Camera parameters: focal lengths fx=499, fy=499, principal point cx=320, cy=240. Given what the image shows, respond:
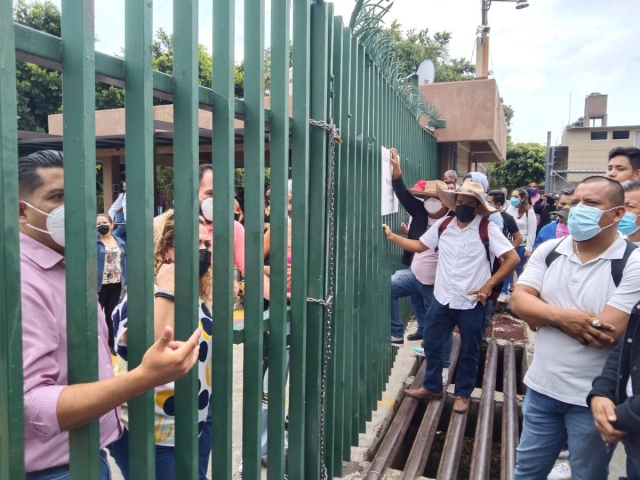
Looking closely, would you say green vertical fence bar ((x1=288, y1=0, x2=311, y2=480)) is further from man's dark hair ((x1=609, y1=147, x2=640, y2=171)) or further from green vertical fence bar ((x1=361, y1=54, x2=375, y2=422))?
man's dark hair ((x1=609, y1=147, x2=640, y2=171))

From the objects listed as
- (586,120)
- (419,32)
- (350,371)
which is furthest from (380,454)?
(586,120)

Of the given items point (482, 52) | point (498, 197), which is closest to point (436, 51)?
point (482, 52)

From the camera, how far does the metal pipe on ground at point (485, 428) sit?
128 inches

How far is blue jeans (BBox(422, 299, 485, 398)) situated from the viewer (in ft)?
12.8

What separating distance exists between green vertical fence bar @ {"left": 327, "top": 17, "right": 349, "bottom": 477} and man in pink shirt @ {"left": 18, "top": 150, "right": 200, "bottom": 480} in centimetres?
151

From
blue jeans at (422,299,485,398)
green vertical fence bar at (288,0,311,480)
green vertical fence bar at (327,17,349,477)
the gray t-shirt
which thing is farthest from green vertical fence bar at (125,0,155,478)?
blue jeans at (422,299,485,398)

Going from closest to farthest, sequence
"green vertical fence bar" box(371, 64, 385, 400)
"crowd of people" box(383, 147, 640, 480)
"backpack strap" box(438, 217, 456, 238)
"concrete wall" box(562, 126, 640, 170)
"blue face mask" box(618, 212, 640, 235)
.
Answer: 1. "crowd of people" box(383, 147, 640, 480)
2. "blue face mask" box(618, 212, 640, 235)
3. "green vertical fence bar" box(371, 64, 385, 400)
4. "backpack strap" box(438, 217, 456, 238)
5. "concrete wall" box(562, 126, 640, 170)

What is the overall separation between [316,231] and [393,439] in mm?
1897

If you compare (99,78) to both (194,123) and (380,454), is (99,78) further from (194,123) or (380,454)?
(380,454)

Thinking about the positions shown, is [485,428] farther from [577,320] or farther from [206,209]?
[206,209]

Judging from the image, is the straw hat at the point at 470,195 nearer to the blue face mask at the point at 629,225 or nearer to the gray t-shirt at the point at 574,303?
the blue face mask at the point at 629,225

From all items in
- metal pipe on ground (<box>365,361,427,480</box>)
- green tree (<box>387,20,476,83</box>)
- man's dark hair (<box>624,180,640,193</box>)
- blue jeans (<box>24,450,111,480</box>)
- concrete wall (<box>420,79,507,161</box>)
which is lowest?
metal pipe on ground (<box>365,361,427,480</box>)

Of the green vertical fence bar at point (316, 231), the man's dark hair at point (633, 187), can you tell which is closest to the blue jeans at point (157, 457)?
the green vertical fence bar at point (316, 231)

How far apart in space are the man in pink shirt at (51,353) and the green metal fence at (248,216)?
7cm
